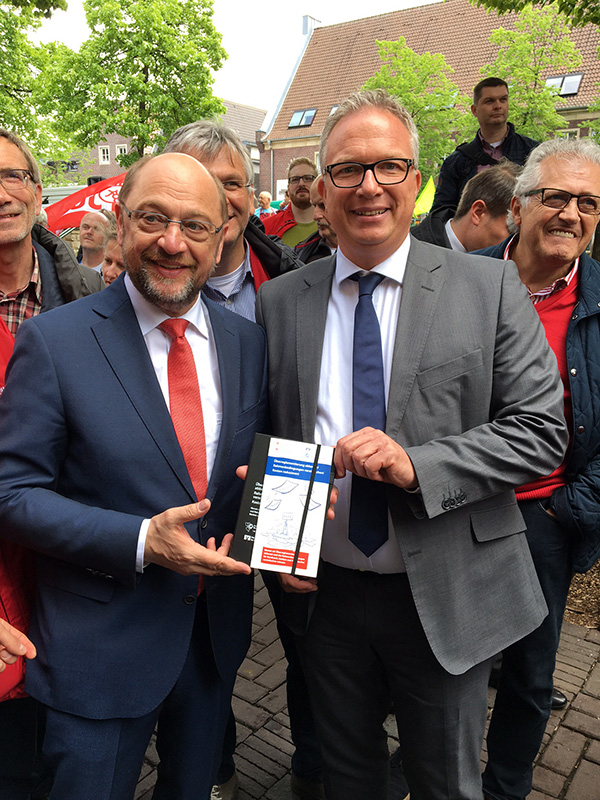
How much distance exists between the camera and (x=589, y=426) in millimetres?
2414

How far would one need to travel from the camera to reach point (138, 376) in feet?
6.12

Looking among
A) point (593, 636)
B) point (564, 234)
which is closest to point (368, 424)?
point (564, 234)

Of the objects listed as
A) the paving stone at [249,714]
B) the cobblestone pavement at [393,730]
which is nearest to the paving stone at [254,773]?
the cobblestone pavement at [393,730]

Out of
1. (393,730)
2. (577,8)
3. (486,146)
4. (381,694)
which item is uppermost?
(577,8)

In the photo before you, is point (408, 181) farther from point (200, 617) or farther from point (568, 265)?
point (200, 617)

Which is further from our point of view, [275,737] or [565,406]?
[275,737]

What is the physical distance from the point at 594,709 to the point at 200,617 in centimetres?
270

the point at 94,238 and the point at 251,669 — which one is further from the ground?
the point at 94,238

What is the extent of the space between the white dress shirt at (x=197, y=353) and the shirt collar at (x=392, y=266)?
0.51 metres

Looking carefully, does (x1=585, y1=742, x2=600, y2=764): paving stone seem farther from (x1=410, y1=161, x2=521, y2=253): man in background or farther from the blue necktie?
(x1=410, y1=161, x2=521, y2=253): man in background

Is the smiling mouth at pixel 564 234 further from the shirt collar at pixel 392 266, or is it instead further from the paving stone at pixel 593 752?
the paving stone at pixel 593 752

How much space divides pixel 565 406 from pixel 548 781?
1.94 metres

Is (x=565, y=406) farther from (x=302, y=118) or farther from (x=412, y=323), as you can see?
(x=302, y=118)

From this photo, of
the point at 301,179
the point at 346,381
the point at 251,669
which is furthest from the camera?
the point at 301,179
